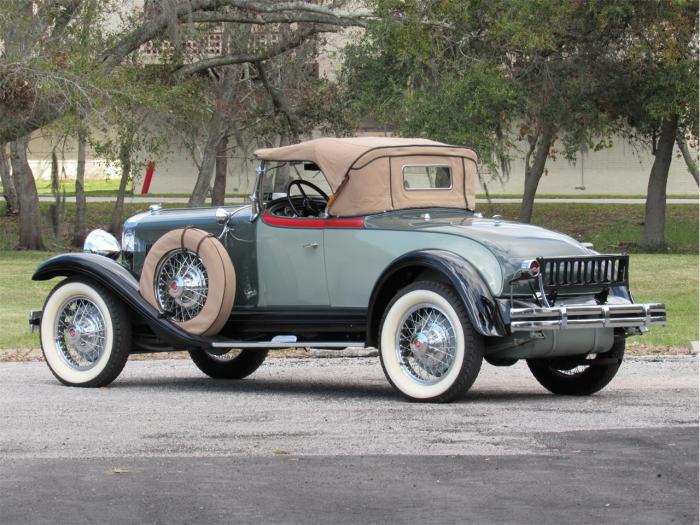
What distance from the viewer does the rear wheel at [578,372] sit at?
10.3 m

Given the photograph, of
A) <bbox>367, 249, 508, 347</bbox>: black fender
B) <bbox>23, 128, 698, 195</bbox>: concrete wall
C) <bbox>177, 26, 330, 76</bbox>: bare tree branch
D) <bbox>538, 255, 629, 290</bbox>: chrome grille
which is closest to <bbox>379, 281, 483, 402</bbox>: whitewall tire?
<bbox>367, 249, 508, 347</bbox>: black fender

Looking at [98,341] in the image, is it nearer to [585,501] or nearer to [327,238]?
[327,238]

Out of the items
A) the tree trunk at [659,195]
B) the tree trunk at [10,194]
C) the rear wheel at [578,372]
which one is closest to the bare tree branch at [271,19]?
the tree trunk at [659,195]

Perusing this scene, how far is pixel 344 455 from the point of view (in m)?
7.63

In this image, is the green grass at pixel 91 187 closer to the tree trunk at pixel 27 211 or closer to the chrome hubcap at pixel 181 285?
the tree trunk at pixel 27 211

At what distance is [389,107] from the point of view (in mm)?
30969

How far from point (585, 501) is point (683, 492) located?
0.56 meters

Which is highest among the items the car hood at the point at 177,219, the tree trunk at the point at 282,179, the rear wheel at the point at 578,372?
the tree trunk at the point at 282,179

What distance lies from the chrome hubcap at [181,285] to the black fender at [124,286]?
121 mm

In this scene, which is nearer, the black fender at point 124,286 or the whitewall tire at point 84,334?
the black fender at point 124,286

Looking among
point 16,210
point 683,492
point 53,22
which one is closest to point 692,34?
point 53,22

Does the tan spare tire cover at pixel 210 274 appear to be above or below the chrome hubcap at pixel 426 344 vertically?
above

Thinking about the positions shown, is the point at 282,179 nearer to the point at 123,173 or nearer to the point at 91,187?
the point at 123,173

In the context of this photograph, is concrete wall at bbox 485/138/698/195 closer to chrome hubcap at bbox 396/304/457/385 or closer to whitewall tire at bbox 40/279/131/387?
whitewall tire at bbox 40/279/131/387
